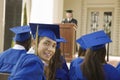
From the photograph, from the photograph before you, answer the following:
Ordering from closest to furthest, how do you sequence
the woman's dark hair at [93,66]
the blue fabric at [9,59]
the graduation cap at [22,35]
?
the woman's dark hair at [93,66] → the graduation cap at [22,35] → the blue fabric at [9,59]

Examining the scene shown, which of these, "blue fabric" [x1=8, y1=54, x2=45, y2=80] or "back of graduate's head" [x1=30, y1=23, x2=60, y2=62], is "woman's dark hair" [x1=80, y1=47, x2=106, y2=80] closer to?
"back of graduate's head" [x1=30, y1=23, x2=60, y2=62]

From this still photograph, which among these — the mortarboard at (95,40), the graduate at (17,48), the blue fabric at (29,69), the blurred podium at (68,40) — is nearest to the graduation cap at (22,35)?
the graduate at (17,48)

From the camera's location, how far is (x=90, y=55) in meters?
3.37

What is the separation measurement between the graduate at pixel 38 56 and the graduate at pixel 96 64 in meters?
0.76

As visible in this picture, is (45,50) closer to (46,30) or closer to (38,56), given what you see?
(38,56)

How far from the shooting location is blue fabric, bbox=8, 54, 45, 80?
214 centimetres

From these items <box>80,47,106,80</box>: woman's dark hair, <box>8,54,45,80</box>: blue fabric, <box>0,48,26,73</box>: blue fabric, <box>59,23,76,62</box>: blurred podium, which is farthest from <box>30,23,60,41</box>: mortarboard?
<box>59,23,76,62</box>: blurred podium

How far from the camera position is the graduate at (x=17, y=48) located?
371 cm

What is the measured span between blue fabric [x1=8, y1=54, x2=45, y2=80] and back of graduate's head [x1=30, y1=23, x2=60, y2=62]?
131 mm

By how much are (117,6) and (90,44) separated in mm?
15159

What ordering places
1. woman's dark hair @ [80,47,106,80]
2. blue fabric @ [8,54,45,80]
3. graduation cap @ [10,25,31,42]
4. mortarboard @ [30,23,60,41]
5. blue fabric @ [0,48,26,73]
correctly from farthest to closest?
blue fabric @ [0,48,26,73] < graduation cap @ [10,25,31,42] < woman's dark hair @ [80,47,106,80] < mortarboard @ [30,23,60,41] < blue fabric @ [8,54,45,80]

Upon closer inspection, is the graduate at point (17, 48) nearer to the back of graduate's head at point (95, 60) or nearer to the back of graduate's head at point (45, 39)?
the back of graduate's head at point (95, 60)

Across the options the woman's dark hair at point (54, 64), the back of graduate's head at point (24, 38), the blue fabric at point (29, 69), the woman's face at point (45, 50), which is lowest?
the woman's dark hair at point (54, 64)

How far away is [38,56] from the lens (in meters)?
2.34
